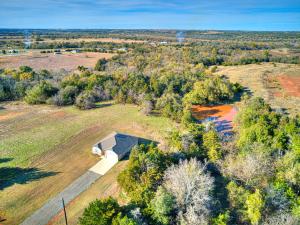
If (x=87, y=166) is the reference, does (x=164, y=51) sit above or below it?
above

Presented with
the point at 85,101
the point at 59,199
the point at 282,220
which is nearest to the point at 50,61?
the point at 85,101

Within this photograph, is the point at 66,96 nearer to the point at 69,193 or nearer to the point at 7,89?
the point at 7,89

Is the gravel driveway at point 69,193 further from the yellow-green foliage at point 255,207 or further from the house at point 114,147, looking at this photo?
the yellow-green foliage at point 255,207

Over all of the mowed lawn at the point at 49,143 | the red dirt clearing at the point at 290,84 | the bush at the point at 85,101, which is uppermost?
the red dirt clearing at the point at 290,84

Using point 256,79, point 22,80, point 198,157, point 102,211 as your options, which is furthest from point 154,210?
point 256,79

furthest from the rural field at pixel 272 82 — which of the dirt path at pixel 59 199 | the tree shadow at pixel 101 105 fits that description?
the dirt path at pixel 59 199

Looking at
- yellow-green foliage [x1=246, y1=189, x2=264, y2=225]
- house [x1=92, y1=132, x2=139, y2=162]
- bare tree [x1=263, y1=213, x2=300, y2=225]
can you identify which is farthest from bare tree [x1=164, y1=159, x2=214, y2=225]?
house [x1=92, y1=132, x2=139, y2=162]

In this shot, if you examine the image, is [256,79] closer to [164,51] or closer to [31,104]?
[164,51]
